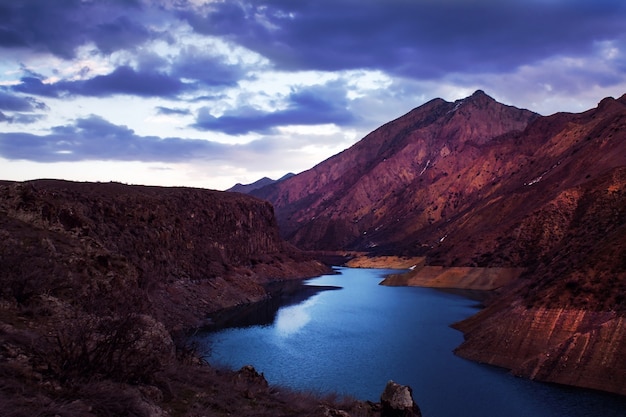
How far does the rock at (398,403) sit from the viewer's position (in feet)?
60.3

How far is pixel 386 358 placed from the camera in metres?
48.4

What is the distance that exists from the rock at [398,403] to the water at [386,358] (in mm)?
11527

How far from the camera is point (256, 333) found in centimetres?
6338

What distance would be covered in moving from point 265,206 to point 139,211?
8286 centimetres

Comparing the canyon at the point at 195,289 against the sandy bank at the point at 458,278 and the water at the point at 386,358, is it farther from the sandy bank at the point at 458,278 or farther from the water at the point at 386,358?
the water at the point at 386,358

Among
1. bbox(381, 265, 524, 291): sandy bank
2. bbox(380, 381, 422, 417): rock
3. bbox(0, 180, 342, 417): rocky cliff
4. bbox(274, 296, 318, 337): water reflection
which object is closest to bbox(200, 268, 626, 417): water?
bbox(274, 296, 318, 337): water reflection

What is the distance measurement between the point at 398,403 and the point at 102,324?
9990mm

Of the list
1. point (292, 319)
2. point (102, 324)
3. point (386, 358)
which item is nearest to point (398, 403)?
point (102, 324)

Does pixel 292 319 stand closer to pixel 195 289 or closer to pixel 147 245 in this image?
pixel 195 289

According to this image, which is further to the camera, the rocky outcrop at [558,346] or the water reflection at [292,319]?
the water reflection at [292,319]

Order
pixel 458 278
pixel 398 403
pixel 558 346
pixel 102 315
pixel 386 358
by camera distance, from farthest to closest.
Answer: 1. pixel 458 278
2. pixel 386 358
3. pixel 558 346
4. pixel 398 403
5. pixel 102 315

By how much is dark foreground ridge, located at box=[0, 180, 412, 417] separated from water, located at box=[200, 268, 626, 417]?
822 centimetres

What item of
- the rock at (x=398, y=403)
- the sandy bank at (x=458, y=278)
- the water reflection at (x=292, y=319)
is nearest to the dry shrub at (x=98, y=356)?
the rock at (x=398, y=403)

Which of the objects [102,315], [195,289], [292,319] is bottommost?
[292,319]
